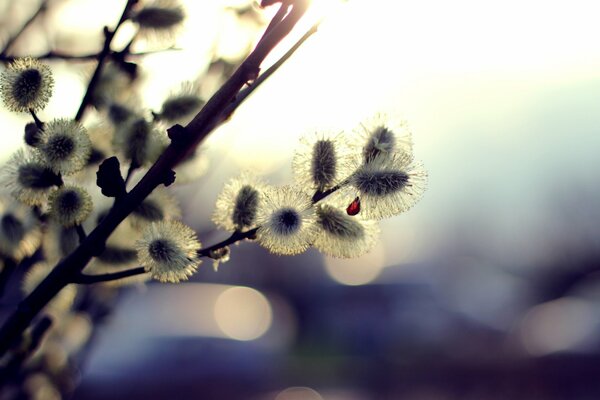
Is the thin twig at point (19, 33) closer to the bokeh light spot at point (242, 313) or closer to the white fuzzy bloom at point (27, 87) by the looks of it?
the white fuzzy bloom at point (27, 87)

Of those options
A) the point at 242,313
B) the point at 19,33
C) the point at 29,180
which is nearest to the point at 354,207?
the point at 29,180

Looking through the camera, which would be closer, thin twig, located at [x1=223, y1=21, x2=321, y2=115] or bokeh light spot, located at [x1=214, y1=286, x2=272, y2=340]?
thin twig, located at [x1=223, y1=21, x2=321, y2=115]

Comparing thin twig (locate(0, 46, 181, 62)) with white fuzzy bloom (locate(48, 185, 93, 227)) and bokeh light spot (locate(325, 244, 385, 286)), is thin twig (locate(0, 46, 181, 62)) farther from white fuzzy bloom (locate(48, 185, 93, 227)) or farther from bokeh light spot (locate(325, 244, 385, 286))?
bokeh light spot (locate(325, 244, 385, 286))

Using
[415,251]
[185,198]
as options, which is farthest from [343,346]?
[415,251]

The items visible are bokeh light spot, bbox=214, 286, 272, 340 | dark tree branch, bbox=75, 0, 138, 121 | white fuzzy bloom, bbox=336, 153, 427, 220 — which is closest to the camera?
white fuzzy bloom, bbox=336, 153, 427, 220

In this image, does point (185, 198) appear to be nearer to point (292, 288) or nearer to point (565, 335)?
point (565, 335)

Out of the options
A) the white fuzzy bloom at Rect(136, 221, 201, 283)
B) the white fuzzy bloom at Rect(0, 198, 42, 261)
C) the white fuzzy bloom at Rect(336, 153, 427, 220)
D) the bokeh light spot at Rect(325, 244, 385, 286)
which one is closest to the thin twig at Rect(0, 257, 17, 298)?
the white fuzzy bloom at Rect(0, 198, 42, 261)

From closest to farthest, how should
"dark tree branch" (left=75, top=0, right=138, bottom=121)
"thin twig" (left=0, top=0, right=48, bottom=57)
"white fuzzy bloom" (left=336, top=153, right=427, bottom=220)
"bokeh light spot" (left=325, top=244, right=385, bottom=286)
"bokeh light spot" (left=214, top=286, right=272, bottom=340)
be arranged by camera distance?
"white fuzzy bloom" (left=336, top=153, right=427, bottom=220), "dark tree branch" (left=75, top=0, right=138, bottom=121), "thin twig" (left=0, top=0, right=48, bottom=57), "bokeh light spot" (left=214, top=286, right=272, bottom=340), "bokeh light spot" (left=325, top=244, right=385, bottom=286)

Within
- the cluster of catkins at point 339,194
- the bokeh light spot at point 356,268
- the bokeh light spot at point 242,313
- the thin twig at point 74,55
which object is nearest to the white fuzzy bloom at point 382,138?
the cluster of catkins at point 339,194
